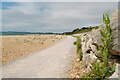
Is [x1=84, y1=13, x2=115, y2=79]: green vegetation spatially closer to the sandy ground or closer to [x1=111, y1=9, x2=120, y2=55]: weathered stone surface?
[x1=111, y1=9, x2=120, y2=55]: weathered stone surface

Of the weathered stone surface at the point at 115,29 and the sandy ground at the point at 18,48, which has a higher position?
the weathered stone surface at the point at 115,29

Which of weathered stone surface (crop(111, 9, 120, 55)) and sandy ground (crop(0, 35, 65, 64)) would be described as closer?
weathered stone surface (crop(111, 9, 120, 55))

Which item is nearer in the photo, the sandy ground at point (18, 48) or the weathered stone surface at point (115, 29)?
the weathered stone surface at point (115, 29)

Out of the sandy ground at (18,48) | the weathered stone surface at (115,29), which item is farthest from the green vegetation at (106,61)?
the sandy ground at (18,48)

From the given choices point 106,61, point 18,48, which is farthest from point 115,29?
point 18,48

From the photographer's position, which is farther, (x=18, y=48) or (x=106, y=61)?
(x=18, y=48)

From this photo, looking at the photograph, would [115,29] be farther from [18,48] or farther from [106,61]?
[18,48]

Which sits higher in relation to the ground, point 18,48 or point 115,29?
point 115,29

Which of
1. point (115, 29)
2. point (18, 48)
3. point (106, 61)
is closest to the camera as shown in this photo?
point (106, 61)

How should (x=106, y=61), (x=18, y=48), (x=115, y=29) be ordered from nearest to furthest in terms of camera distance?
(x=106, y=61) < (x=115, y=29) < (x=18, y=48)

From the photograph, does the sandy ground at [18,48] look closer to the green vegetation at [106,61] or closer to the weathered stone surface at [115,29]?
the green vegetation at [106,61]

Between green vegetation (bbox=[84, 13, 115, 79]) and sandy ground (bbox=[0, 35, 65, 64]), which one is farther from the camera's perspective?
sandy ground (bbox=[0, 35, 65, 64])

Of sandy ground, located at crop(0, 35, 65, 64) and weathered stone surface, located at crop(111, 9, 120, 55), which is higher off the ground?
weathered stone surface, located at crop(111, 9, 120, 55)

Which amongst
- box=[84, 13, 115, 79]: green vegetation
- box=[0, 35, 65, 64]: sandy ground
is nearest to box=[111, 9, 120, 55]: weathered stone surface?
box=[84, 13, 115, 79]: green vegetation
